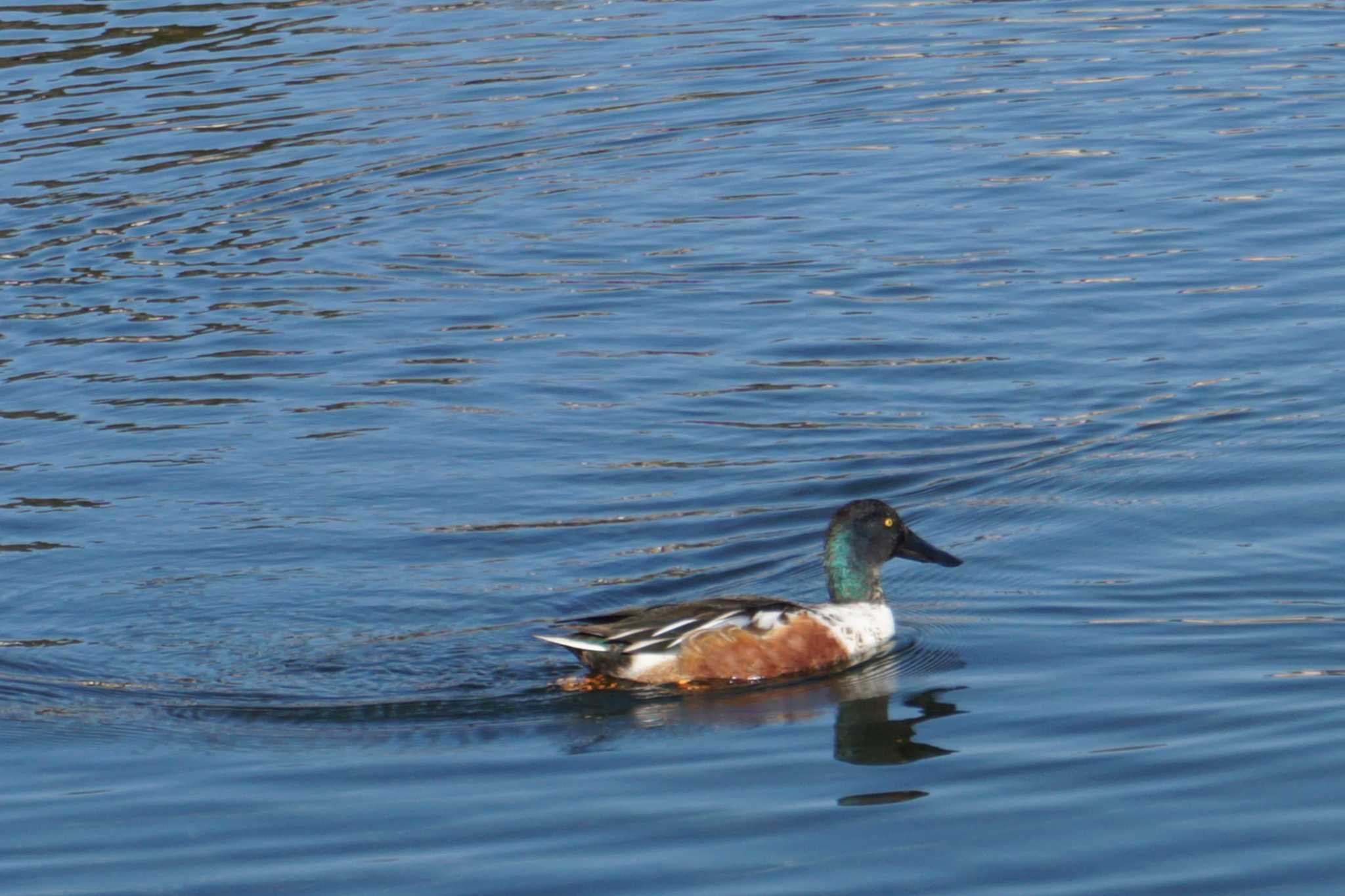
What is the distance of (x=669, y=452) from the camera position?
1209 centimetres

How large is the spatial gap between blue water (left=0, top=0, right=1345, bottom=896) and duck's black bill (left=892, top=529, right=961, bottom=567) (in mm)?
257

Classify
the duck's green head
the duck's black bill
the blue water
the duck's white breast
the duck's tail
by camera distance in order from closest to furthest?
the blue water
the duck's tail
the duck's white breast
the duck's green head
the duck's black bill

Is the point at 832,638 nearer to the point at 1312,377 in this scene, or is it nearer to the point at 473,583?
the point at 473,583

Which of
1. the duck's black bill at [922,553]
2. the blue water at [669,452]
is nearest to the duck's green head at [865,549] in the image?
the duck's black bill at [922,553]

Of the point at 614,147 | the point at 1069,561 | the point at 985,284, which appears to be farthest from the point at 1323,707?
the point at 614,147

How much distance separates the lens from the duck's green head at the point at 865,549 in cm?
963

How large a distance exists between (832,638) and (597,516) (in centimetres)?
209

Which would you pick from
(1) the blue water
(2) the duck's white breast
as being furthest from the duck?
(1) the blue water

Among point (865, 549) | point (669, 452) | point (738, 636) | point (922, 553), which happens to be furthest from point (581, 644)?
point (669, 452)

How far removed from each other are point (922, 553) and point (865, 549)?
308 millimetres

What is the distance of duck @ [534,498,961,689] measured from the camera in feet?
29.6

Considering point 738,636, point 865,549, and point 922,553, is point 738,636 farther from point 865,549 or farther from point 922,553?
point 922,553

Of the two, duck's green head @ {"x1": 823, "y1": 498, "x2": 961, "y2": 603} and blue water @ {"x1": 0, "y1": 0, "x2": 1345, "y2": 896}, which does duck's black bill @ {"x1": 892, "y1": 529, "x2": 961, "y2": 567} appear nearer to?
duck's green head @ {"x1": 823, "y1": 498, "x2": 961, "y2": 603}

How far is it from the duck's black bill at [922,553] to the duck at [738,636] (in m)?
0.23
